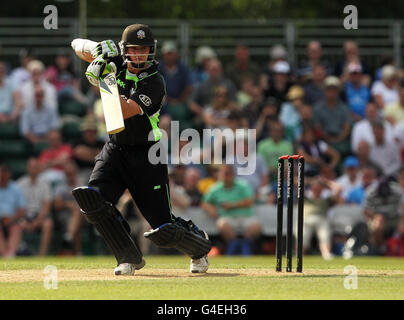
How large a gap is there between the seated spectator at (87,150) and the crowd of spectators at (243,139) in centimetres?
2

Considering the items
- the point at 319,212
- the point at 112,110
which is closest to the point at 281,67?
the point at 319,212

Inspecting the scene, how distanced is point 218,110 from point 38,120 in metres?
3.24

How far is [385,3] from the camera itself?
2425 cm

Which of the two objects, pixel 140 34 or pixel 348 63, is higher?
pixel 348 63

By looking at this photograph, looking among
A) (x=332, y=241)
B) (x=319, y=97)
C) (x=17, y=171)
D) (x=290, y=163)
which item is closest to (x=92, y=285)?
(x=290, y=163)

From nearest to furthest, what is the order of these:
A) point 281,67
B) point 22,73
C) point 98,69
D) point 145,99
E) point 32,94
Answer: point 98,69, point 145,99, point 32,94, point 281,67, point 22,73

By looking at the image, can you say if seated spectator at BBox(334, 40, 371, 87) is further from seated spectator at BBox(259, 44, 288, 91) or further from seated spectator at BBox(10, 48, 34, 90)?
seated spectator at BBox(10, 48, 34, 90)

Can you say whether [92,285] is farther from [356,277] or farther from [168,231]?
[356,277]

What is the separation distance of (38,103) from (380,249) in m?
6.53

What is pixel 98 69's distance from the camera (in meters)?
8.65

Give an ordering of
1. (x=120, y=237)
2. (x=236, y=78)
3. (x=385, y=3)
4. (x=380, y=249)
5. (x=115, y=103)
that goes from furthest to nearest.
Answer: (x=385, y=3) → (x=236, y=78) → (x=380, y=249) → (x=120, y=237) → (x=115, y=103)

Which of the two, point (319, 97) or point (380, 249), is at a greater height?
point (319, 97)

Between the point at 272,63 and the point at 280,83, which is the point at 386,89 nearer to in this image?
the point at 280,83

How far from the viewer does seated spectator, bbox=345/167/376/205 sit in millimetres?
15531
